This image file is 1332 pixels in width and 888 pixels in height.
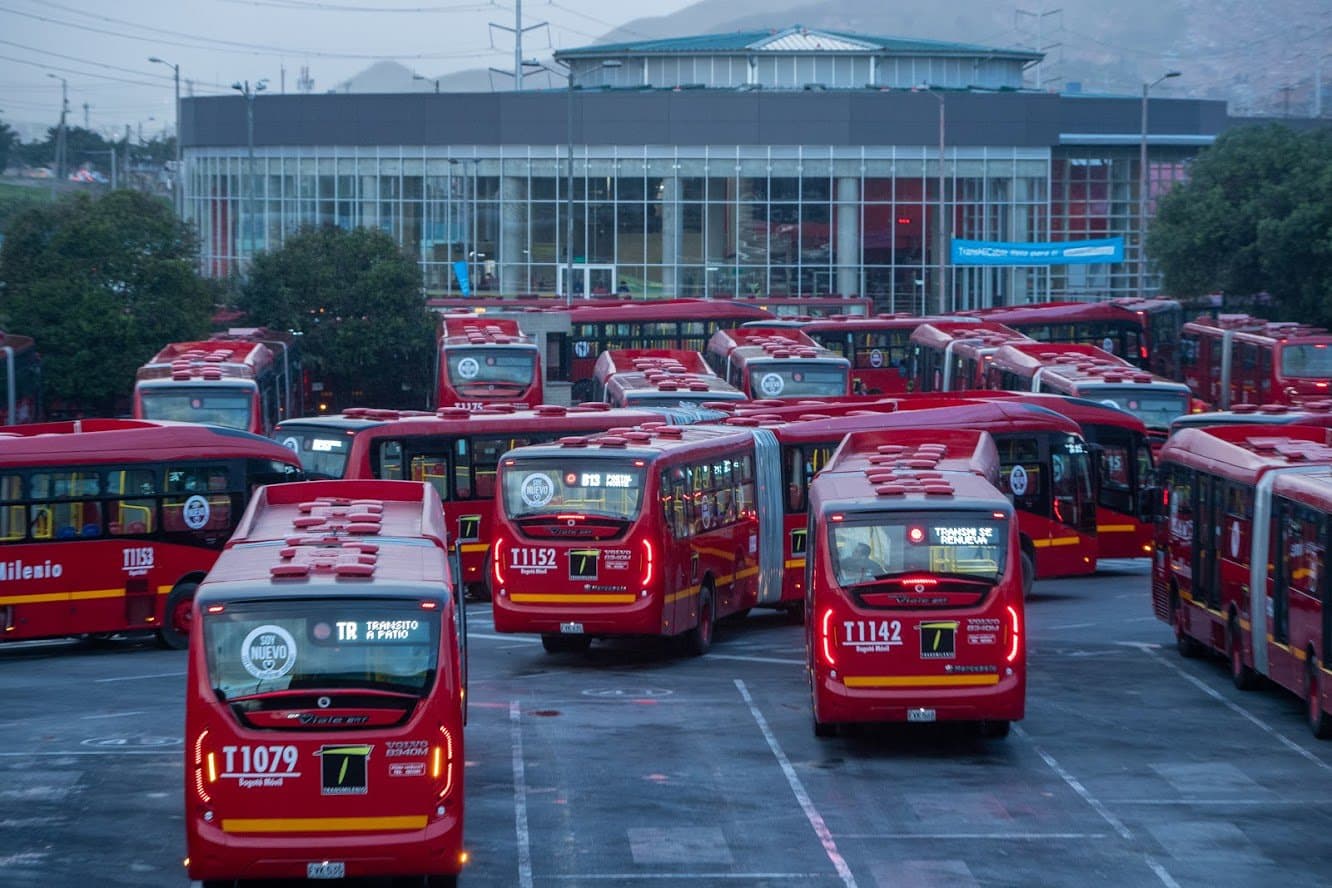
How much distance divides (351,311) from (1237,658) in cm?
4108

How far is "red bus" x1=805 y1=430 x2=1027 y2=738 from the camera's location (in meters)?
16.9

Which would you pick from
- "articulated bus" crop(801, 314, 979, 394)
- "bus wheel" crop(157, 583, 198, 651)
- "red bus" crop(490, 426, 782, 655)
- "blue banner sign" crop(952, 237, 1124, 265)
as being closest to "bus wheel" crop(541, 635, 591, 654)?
"red bus" crop(490, 426, 782, 655)

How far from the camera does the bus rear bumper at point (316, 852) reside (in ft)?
38.5

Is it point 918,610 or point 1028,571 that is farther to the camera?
point 1028,571

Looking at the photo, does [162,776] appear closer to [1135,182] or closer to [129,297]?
[129,297]

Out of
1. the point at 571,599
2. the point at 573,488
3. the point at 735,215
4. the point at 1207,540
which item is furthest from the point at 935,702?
the point at 735,215

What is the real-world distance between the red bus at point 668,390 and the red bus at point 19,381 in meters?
13.8

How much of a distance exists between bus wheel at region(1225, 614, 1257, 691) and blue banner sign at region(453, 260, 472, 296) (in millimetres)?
63006

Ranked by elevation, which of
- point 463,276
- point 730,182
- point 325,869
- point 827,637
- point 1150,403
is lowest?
point 325,869

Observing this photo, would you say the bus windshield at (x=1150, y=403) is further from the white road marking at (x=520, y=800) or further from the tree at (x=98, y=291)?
the tree at (x=98, y=291)

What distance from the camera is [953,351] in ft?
160

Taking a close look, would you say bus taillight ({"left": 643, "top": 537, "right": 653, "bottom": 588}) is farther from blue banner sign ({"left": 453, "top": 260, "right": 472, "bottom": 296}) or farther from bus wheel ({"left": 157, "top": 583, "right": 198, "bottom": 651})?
blue banner sign ({"left": 453, "top": 260, "right": 472, "bottom": 296})

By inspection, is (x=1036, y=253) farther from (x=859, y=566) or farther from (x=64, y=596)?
(x=859, y=566)

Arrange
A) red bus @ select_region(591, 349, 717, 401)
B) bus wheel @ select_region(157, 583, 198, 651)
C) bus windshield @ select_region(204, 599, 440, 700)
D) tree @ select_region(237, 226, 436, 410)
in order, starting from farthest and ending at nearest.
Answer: tree @ select_region(237, 226, 436, 410)
red bus @ select_region(591, 349, 717, 401)
bus wheel @ select_region(157, 583, 198, 651)
bus windshield @ select_region(204, 599, 440, 700)
